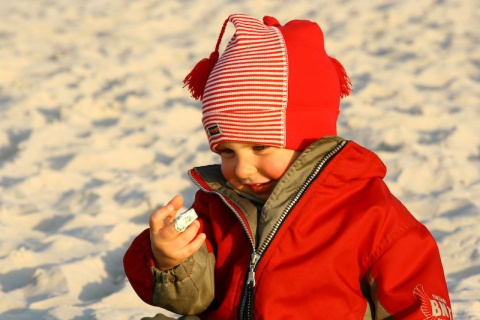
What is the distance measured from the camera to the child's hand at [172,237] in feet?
7.43

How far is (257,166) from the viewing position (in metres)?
2.39

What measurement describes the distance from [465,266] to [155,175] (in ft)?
6.08

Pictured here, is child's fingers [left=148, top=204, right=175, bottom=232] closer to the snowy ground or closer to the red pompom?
the red pompom

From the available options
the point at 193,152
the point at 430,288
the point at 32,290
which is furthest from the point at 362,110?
the point at 430,288

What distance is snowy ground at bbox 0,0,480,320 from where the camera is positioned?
11.9ft

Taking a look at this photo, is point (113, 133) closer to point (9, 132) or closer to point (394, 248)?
point (9, 132)

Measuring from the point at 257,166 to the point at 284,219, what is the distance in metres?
0.19

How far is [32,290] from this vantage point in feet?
11.5

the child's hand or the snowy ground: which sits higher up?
the child's hand

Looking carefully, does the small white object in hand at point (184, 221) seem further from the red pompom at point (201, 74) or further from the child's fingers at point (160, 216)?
the red pompom at point (201, 74)

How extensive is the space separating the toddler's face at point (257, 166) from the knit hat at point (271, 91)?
0.10 feet

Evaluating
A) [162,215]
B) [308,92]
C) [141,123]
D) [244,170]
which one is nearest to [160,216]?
[162,215]

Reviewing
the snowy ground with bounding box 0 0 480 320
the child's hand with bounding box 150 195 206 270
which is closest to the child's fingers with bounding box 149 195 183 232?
the child's hand with bounding box 150 195 206 270

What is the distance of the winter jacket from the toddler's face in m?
0.04
